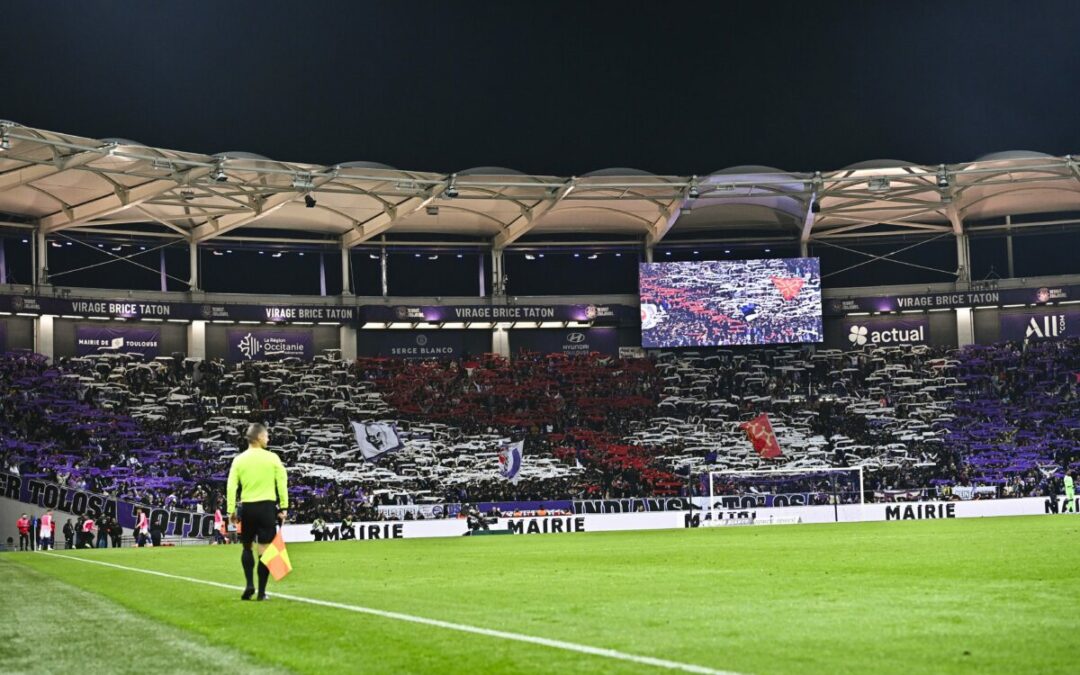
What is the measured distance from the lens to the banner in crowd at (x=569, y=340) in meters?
73.7

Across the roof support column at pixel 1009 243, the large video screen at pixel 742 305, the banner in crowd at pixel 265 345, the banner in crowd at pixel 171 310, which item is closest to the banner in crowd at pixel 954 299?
the roof support column at pixel 1009 243

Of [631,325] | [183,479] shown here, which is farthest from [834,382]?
[183,479]

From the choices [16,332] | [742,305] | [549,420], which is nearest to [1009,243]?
[742,305]

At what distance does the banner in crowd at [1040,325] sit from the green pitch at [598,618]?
53692mm

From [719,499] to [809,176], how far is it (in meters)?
17.4

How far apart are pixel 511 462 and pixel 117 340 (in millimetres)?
23206

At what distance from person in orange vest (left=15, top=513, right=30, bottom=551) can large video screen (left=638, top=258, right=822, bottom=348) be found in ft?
110

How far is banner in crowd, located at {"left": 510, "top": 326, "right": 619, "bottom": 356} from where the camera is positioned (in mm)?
73688

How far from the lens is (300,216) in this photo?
66625 mm

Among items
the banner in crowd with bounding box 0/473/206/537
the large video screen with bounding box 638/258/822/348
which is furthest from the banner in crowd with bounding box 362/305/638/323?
the banner in crowd with bounding box 0/473/206/537

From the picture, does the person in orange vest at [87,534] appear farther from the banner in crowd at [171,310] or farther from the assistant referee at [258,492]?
the assistant referee at [258,492]

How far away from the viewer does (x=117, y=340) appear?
6706 cm

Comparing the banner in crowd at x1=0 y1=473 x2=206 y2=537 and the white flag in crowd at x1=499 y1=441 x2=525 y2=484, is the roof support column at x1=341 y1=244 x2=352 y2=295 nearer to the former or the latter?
the white flag in crowd at x1=499 y1=441 x2=525 y2=484

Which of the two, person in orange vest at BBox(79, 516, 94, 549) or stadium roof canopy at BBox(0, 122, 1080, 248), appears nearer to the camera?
person in orange vest at BBox(79, 516, 94, 549)
